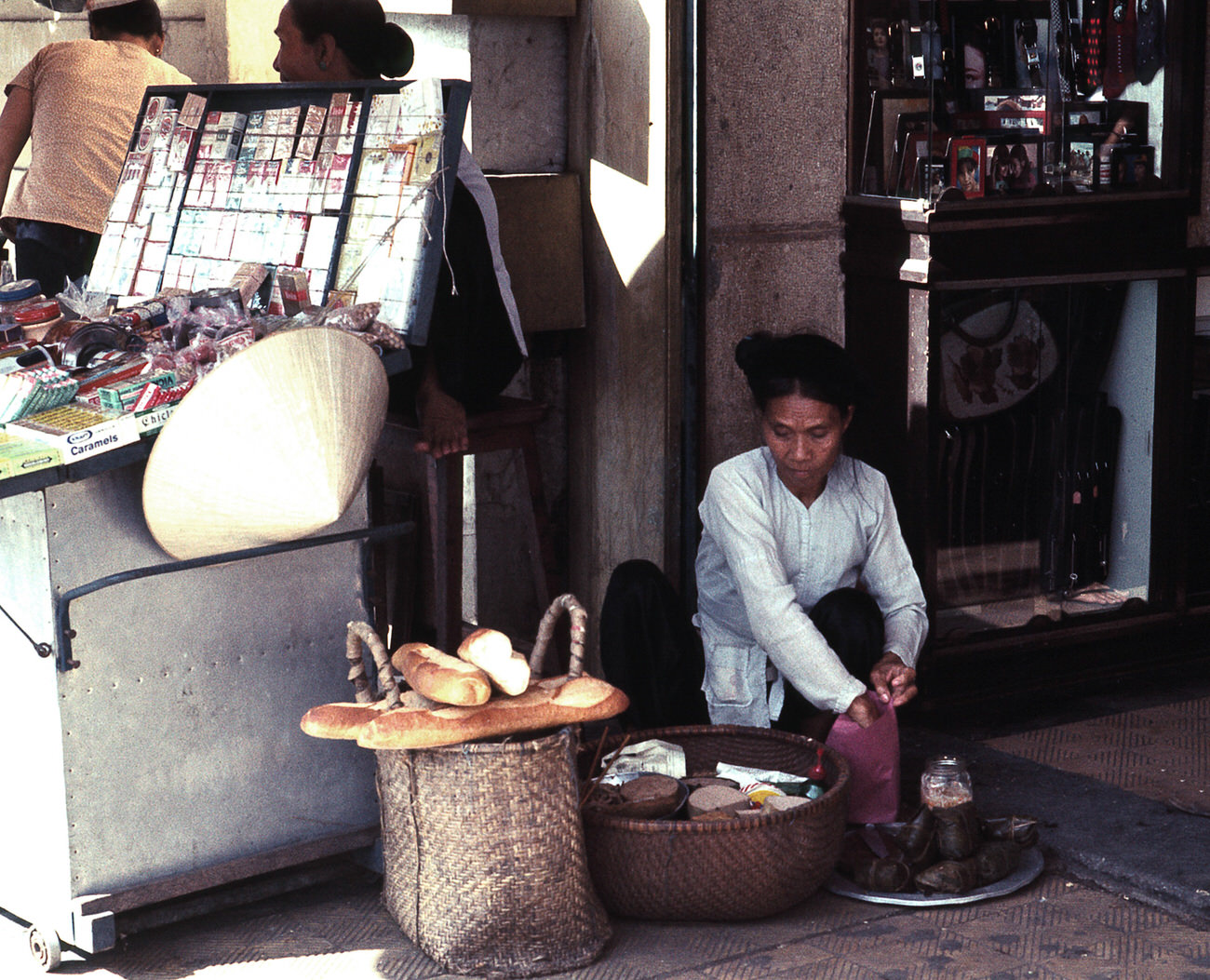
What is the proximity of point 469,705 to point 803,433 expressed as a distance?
3.34 feet

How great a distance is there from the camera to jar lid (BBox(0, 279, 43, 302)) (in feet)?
10.9

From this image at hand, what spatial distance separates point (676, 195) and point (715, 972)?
6.15 feet

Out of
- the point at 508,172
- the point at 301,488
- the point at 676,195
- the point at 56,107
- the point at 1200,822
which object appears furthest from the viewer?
the point at 56,107

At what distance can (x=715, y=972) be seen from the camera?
2.73 metres

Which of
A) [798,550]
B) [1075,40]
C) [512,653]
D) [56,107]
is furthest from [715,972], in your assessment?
[56,107]

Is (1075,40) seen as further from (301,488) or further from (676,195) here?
(301,488)

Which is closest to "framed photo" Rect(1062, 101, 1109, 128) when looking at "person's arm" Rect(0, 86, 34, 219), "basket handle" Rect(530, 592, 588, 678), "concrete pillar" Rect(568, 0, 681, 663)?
"concrete pillar" Rect(568, 0, 681, 663)

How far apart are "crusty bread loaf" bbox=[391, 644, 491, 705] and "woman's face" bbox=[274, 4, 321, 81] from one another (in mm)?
1596

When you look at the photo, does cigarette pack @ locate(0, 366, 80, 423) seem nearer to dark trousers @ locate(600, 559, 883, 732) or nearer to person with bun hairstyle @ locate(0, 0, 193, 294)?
dark trousers @ locate(600, 559, 883, 732)

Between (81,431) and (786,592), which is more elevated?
(81,431)

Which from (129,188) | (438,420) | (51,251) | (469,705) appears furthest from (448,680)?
(51,251)

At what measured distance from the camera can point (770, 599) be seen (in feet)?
10.7

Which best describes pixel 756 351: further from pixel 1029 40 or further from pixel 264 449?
pixel 1029 40

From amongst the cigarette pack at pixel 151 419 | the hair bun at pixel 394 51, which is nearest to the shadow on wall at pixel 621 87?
the hair bun at pixel 394 51
